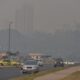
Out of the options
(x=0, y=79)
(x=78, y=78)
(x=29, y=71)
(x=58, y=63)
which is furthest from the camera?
(x=58, y=63)

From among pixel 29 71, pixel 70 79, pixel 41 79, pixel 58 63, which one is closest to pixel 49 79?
pixel 41 79

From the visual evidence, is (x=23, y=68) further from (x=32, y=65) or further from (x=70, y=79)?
(x=70, y=79)

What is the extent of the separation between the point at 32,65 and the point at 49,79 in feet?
58.7

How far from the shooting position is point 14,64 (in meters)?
84.8

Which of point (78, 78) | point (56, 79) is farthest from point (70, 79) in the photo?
point (56, 79)

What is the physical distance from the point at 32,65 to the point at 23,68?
4.95 feet

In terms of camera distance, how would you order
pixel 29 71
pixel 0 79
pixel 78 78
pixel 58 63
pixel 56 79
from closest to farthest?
pixel 78 78
pixel 56 79
pixel 0 79
pixel 29 71
pixel 58 63

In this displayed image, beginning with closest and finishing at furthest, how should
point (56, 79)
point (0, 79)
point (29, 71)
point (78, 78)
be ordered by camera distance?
point (78, 78), point (56, 79), point (0, 79), point (29, 71)

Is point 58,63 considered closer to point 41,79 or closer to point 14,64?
point 14,64

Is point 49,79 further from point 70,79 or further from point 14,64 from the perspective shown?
point 14,64

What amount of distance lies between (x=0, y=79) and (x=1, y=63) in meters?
46.9

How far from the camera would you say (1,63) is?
82.7m

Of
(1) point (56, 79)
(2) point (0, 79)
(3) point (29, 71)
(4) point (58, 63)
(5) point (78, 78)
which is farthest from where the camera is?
(4) point (58, 63)

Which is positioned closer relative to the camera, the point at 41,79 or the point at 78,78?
the point at 78,78
